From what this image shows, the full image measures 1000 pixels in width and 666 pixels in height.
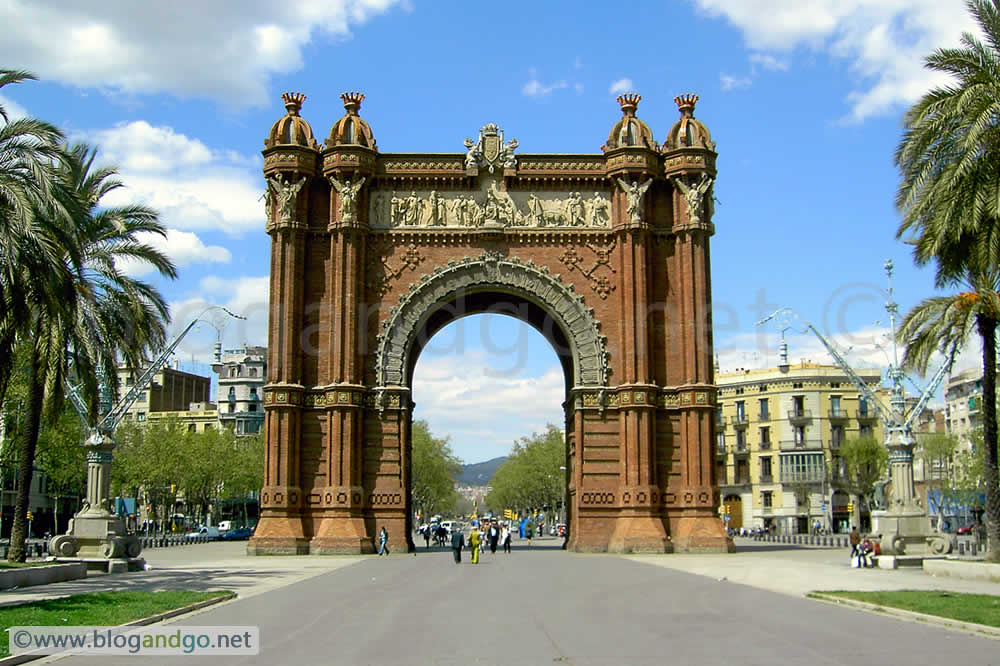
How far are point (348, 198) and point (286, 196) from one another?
247cm

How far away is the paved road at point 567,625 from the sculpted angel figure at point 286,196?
18508 mm

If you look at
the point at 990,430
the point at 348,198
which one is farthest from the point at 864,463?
the point at 990,430

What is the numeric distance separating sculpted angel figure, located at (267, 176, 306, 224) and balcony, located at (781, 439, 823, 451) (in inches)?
2306

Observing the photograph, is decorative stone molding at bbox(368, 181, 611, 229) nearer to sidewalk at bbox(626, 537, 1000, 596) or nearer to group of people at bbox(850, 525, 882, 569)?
sidewalk at bbox(626, 537, 1000, 596)

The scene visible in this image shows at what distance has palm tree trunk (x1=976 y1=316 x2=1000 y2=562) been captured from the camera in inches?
1086

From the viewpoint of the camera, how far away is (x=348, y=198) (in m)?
41.6

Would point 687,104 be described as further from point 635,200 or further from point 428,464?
point 428,464

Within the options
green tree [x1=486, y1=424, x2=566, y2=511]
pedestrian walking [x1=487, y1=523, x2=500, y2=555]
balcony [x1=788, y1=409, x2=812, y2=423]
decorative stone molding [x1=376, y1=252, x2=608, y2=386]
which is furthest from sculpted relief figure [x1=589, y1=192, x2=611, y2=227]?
balcony [x1=788, y1=409, x2=812, y2=423]

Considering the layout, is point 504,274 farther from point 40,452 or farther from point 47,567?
point 40,452

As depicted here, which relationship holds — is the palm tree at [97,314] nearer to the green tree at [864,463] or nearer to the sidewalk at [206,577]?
the sidewalk at [206,577]

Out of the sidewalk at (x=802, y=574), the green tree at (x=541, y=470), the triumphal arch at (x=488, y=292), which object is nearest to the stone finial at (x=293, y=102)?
the triumphal arch at (x=488, y=292)

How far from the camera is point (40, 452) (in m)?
56.4

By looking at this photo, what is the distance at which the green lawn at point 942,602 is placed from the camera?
16.5m

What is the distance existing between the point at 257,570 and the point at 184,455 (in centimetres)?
4355
